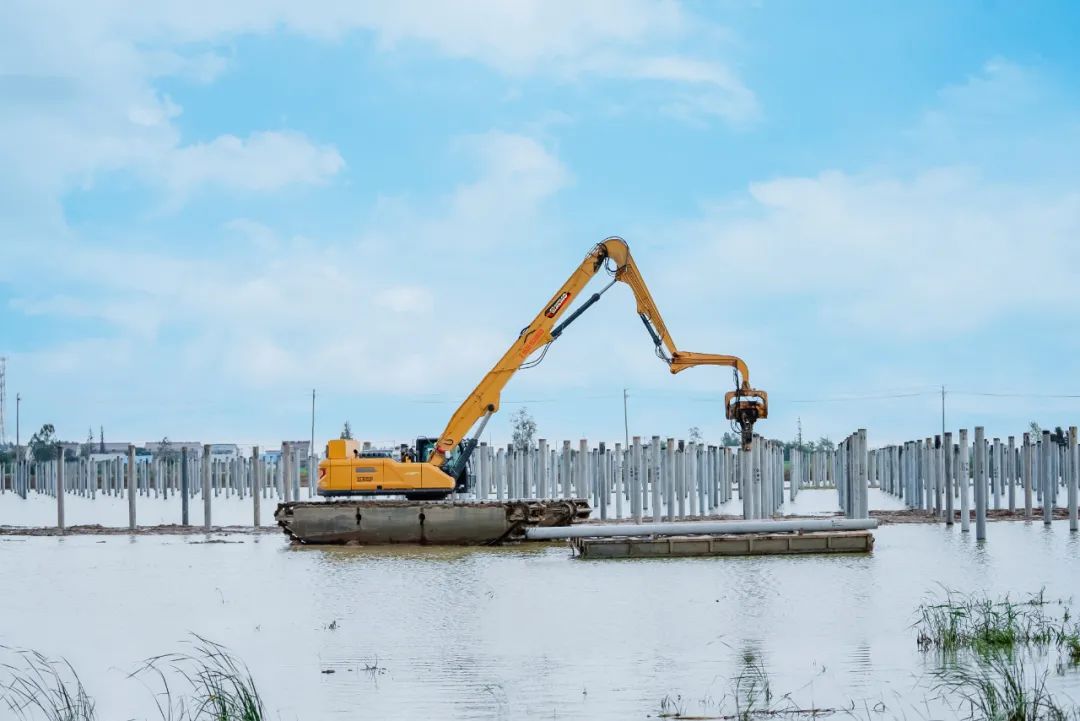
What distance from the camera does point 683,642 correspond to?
13.1 metres

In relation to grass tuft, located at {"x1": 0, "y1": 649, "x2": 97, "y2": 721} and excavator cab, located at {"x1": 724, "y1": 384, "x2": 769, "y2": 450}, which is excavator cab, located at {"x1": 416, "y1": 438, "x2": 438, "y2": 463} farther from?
grass tuft, located at {"x1": 0, "y1": 649, "x2": 97, "y2": 721}

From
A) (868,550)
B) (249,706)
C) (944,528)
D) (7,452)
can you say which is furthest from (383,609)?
(7,452)

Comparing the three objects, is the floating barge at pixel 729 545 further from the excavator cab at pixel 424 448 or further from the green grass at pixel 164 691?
the green grass at pixel 164 691

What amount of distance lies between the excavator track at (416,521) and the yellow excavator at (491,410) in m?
0.46

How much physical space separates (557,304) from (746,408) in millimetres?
4180

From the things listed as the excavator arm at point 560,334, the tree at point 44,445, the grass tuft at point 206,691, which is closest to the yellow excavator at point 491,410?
the excavator arm at point 560,334

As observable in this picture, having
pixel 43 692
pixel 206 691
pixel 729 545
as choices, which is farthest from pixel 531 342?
pixel 43 692

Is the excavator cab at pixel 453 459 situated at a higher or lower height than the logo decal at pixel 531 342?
lower

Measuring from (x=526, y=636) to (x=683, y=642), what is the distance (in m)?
1.66

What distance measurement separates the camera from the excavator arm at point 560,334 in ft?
89.7

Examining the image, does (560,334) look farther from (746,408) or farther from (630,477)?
(630,477)

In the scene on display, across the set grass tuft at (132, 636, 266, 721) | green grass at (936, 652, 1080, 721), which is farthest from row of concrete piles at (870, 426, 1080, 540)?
grass tuft at (132, 636, 266, 721)

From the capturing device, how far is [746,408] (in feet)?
89.1

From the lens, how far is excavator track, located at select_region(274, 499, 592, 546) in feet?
86.3
